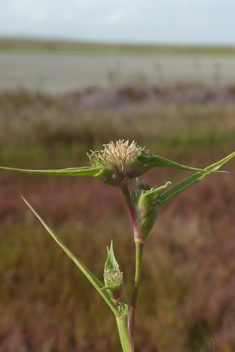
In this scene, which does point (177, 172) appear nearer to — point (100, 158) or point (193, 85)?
point (100, 158)

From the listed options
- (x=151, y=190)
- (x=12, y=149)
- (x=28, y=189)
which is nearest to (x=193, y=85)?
(x=12, y=149)

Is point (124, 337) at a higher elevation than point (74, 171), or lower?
lower

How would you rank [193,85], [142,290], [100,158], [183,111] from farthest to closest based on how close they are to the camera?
[193,85] < [183,111] < [142,290] < [100,158]

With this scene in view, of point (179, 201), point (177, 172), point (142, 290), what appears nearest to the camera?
point (142, 290)

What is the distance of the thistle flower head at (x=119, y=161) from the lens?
252 millimetres

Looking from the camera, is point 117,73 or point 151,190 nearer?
point 151,190

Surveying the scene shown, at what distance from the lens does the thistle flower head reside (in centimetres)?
25

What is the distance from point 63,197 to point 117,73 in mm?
7767

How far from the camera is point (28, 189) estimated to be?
440 cm

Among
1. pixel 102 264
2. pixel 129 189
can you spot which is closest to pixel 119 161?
pixel 129 189

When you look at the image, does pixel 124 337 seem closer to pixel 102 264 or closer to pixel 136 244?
pixel 136 244

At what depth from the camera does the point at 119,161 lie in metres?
0.26

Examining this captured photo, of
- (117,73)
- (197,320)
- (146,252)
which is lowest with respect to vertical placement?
(197,320)

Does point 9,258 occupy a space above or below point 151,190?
above
